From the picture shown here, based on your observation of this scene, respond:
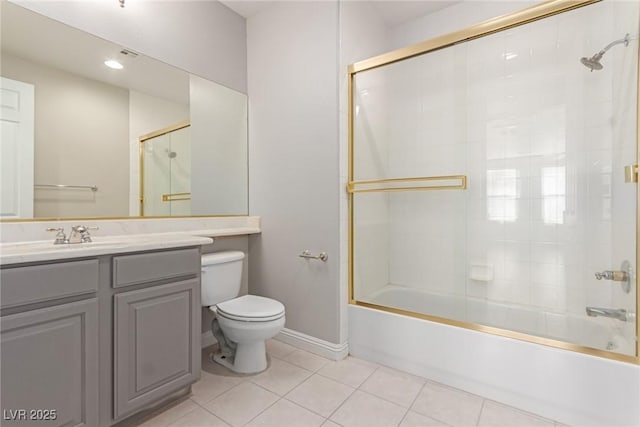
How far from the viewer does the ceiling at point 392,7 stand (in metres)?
2.38

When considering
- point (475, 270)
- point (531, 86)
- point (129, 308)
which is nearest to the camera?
point (129, 308)

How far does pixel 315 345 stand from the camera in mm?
2184

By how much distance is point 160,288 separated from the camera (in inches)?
57.2

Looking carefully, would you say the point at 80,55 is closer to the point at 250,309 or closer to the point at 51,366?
the point at 51,366

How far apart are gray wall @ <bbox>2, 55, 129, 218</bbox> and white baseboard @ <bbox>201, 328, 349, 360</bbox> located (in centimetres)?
113

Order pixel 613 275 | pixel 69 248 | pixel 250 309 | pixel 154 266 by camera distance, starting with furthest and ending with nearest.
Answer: pixel 250 309 → pixel 613 275 → pixel 154 266 → pixel 69 248

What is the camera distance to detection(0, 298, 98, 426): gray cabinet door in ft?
3.42

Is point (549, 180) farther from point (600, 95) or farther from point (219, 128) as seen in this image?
point (219, 128)

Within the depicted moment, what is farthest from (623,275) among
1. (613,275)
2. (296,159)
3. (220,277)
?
(220,277)

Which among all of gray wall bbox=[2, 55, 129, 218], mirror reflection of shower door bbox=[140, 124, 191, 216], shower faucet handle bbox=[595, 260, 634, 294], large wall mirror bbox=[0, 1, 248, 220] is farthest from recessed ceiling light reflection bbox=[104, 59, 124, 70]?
shower faucet handle bbox=[595, 260, 634, 294]

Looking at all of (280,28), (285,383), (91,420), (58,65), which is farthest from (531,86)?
(91,420)

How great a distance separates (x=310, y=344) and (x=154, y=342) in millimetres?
1095

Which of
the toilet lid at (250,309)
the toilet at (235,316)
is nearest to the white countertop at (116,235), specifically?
the toilet at (235,316)

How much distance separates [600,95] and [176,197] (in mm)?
2615
